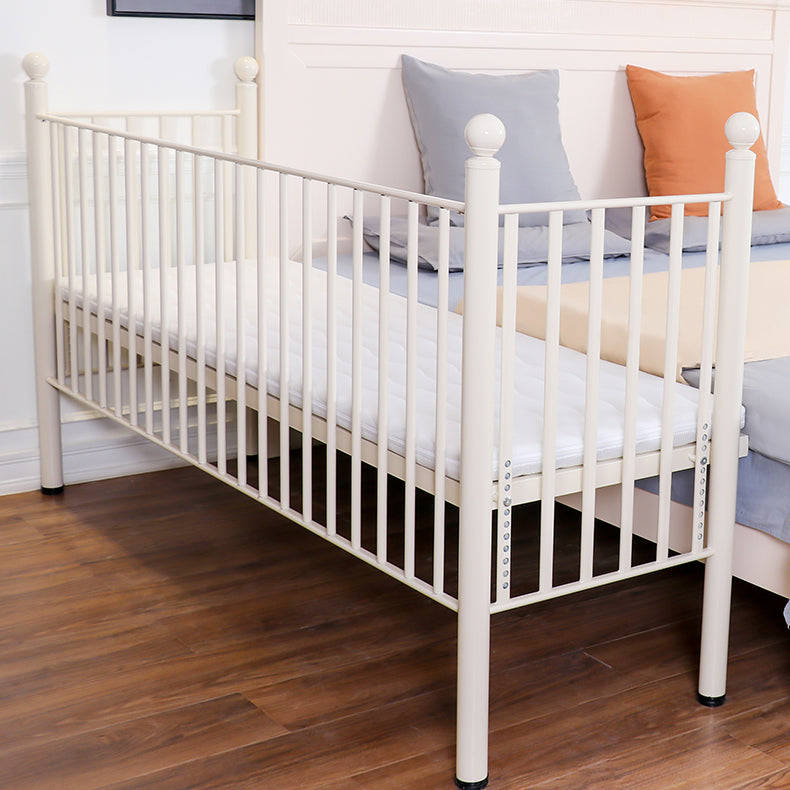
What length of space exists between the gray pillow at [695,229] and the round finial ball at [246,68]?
1.02 m

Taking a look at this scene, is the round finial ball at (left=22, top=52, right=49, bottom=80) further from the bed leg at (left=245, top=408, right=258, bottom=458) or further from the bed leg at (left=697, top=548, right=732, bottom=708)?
the bed leg at (left=697, top=548, right=732, bottom=708)

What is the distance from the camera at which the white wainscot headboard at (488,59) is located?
2.67 metres

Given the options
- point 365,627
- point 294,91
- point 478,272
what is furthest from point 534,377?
point 294,91

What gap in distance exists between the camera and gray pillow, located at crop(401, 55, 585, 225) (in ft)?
8.91

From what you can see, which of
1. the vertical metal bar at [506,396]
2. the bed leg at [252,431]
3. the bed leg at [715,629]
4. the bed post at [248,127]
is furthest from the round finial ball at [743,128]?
the bed leg at [252,431]

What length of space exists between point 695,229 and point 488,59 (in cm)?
67

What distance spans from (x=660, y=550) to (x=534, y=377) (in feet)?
1.06

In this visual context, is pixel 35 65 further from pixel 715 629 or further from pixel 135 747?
pixel 715 629

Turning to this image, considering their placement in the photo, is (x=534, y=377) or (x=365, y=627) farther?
(x=365, y=627)

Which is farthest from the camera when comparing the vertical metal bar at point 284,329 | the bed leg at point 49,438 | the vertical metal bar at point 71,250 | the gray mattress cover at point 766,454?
the bed leg at point 49,438

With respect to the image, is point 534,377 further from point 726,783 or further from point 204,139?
point 204,139

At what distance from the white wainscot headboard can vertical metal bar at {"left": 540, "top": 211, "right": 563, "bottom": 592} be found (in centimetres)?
137

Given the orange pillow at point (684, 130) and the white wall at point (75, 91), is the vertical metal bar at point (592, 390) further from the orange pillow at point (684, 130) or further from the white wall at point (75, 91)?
the orange pillow at point (684, 130)

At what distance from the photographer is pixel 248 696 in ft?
5.73
